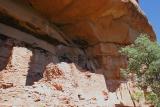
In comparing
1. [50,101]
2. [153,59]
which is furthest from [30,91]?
[153,59]

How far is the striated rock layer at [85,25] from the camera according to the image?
44.8 ft

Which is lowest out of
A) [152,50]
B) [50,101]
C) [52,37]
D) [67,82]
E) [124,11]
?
[50,101]

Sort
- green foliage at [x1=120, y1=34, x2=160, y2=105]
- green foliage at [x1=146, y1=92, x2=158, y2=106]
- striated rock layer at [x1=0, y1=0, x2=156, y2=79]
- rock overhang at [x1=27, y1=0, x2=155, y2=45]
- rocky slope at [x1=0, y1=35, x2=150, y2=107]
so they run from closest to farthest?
rocky slope at [x1=0, y1=35, x2=150, y2=107], green foliage at [x1=146, y1=92, x2=158, y2=106], green foliage at [x1=120, y1=34, x2=160, y2=105], striated rock layer at [x1=0, y1=0, x2=156, y2=79], rock overhang at [x1=27, y1=0, x2=155, y2=45]

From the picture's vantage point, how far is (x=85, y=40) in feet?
52.1

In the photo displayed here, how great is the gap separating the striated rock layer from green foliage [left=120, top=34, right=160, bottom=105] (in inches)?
114

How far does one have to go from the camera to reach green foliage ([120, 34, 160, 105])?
36.6 feet

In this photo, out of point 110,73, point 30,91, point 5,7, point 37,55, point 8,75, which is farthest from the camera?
point 110,73

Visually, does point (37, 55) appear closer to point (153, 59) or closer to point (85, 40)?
point (85, 40)

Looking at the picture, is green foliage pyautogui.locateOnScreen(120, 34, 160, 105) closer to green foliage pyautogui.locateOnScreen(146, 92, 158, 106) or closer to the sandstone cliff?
green foliage pyautogui.locateOnScreen(146, 92, 158, 106)

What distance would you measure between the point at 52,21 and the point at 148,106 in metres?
5.21

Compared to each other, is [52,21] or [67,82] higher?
[52,21]

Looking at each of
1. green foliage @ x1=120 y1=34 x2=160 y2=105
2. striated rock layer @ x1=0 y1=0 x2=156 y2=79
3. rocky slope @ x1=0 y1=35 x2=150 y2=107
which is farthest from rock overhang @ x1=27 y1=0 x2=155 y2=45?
green foliage @ x1=120 y1=34 x2=160 y2=105

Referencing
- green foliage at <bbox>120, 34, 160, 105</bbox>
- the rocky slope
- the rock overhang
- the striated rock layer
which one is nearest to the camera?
the rocky slope

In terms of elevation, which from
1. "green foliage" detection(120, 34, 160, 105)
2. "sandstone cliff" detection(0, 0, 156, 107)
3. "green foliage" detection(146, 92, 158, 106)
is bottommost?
"green foliage" detection(146, 92, 158, 106)
